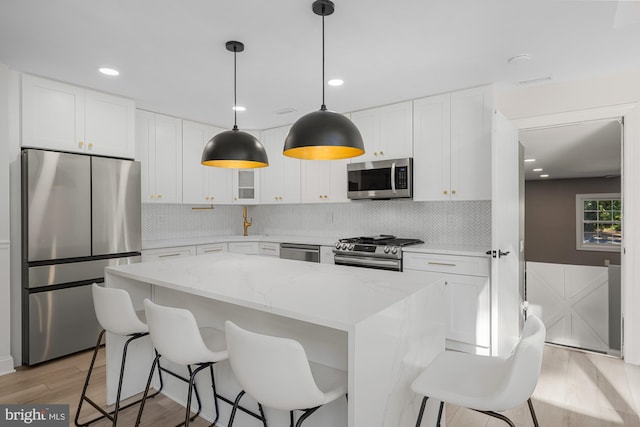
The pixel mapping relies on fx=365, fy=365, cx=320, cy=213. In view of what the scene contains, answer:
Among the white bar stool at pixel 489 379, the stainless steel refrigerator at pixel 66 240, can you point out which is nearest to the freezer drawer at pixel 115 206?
the stainless steel refrigerator at pixel 66 240

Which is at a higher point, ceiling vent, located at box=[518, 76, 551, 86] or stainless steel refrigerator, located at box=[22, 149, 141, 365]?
ceiling vent, located at box=[518, 76, 551, 86]

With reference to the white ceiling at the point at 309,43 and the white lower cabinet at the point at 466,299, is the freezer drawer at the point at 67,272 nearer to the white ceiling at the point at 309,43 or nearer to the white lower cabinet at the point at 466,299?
the white ceiling at the point at 309,43

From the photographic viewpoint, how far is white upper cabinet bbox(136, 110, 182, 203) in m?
4.13

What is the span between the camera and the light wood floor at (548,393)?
7.41 ft

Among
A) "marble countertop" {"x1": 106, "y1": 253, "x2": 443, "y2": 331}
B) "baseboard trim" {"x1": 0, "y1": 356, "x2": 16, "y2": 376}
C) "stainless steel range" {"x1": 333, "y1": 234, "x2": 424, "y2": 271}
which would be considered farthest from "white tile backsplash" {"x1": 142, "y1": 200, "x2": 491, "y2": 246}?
"marble countertop" {"x1": 106, "y1": 253, "x2": 443, "y2": 331}

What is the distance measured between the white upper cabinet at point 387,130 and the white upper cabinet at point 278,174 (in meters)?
1.09

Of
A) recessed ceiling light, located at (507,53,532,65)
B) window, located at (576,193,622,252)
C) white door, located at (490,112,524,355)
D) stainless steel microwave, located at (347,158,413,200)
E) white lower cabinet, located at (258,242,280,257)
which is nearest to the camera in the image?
recessed ceiling light, located at (507,53,532,65)

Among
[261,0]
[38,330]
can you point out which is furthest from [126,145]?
[261,0]

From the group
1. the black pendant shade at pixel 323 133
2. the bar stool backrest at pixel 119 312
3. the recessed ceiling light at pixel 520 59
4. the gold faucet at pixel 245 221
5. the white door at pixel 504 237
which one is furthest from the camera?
the gold faucet at pixel 245 221

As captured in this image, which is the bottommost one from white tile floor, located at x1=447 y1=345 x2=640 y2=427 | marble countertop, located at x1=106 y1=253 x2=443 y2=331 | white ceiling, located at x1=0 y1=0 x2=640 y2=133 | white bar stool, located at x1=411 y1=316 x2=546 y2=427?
white tile floor, located at x1=447 y1=345 x2=640 y2=427

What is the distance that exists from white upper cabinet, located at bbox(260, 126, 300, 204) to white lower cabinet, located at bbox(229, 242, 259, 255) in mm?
700

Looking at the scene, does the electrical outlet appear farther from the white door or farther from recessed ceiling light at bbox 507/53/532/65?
recessed ceiling light at bbox 507/53/532/65

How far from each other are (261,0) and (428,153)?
2.29 metres

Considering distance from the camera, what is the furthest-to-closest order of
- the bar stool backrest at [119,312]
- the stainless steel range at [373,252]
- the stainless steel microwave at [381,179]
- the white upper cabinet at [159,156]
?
1. the white upper cabinet at [159,156]
2. the stainless steel microwave at [381,179]
3. the stainless steel range at [373,252]
4. the bar stool backrest at [119,312]
